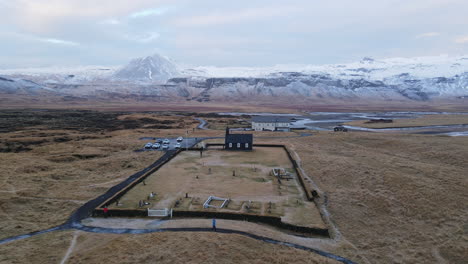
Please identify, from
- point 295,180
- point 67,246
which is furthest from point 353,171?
point 67,246

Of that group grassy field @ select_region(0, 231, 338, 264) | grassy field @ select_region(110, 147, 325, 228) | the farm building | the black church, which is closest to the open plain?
grassy field @ select_region(0, 231, 338, 264)

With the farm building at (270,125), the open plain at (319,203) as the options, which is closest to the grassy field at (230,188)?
the open plain at (319,203)

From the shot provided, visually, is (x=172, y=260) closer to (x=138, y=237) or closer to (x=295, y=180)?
(x=138, y=237)

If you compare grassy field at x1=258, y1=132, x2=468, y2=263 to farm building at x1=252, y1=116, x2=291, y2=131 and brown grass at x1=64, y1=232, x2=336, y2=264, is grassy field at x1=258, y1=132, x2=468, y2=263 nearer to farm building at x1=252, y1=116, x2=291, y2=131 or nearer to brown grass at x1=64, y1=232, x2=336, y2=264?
brown grass at x1=64, y1=232, x2=336, y2=264

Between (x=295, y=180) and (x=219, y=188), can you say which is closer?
(x=219, y=188)

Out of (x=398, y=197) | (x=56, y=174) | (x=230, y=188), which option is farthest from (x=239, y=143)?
(x=56, y=174)

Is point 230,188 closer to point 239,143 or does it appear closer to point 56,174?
point 239,143

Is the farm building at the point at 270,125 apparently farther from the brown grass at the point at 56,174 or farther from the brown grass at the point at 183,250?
the brown grass at the point at 183,250

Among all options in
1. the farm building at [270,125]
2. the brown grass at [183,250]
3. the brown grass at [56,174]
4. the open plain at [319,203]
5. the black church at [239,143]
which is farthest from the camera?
the farm building at [270,125]
